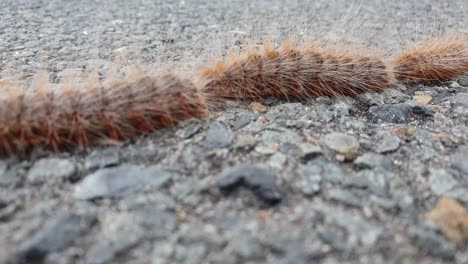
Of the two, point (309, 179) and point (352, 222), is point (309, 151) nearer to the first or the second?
point (309, 179)

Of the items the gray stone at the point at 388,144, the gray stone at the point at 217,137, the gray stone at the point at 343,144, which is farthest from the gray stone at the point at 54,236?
the gray stone at the point at 388,144

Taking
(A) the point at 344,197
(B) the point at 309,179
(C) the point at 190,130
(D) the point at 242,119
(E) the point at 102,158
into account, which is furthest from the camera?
(D) the point at 242,119

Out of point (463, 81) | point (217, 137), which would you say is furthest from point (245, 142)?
point (463, 81)

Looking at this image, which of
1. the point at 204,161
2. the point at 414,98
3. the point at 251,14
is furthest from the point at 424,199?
the point at 251,14

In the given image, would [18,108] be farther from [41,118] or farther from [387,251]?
[387,251]

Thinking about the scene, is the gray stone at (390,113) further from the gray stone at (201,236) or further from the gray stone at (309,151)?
the gray stone at (201,236)

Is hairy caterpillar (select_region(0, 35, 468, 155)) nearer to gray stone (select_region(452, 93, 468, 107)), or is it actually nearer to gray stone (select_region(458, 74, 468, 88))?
gray stone (select_region(458, 74, 468, 88))

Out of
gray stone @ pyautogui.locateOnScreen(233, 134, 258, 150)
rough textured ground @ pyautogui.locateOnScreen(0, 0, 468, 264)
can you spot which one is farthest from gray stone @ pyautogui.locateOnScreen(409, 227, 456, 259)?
gray stone @ pyautogui.locateOnScreen(233, 134, 258, 150)
